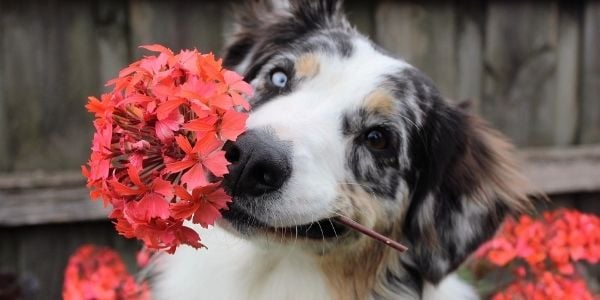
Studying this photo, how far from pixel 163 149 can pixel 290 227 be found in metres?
0.60

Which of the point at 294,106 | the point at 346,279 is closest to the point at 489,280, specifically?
the point at 346,279

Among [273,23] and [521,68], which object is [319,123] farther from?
[521,68]

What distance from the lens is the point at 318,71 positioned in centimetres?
251

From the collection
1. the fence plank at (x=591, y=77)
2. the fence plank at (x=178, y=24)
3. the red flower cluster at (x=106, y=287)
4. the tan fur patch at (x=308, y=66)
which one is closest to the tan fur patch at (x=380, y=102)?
the tan fur patch at (x=308, y=66)

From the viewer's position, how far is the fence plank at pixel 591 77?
4.67 m

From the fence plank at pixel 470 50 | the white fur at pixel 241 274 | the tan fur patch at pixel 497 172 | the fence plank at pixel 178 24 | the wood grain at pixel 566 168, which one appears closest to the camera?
the white fur at pixel 241 274

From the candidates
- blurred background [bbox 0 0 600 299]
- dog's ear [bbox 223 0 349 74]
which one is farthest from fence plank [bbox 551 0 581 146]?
dog's ear [bbox 223 0 349 74]

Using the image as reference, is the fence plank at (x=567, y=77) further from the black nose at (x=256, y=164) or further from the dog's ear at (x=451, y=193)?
the black nose at (x=256, y=164)

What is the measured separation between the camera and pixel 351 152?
243 cm

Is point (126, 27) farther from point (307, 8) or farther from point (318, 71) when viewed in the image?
point (318, 71)

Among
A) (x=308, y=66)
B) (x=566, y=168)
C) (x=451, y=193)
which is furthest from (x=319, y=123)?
(x=566, y=168)

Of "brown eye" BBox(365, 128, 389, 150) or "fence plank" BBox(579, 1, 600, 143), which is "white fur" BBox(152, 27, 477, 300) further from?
"fence plank" BBox(579, 1, 600, 143)

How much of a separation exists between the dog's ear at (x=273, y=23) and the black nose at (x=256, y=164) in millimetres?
1079

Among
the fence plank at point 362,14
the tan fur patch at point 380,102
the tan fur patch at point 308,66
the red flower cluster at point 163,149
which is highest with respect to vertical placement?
the red flower cluster at point 163,149
